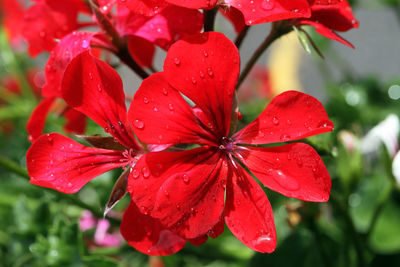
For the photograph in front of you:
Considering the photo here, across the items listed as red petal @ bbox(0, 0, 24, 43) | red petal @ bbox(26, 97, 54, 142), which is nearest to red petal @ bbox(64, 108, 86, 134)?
red petal @ bbox(26, 97, 54, 142)

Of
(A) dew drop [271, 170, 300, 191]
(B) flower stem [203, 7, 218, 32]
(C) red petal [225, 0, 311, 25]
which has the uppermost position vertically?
(C) red petal [225, 0, 311, 25]

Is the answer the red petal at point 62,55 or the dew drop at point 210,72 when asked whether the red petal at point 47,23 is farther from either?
the dew drop at point 210,72

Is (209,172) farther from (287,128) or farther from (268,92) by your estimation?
(268,92)

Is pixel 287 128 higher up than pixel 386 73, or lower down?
higher up

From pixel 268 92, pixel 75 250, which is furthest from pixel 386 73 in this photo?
pixel 75 250

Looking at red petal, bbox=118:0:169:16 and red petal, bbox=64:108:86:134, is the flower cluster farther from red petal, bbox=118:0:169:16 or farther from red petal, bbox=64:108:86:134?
red petal, bbox=64:108:86:134

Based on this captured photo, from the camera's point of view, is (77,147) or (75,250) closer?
(77,147)

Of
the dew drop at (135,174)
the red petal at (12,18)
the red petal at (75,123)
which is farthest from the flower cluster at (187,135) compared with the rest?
the red petal at (12,18)
